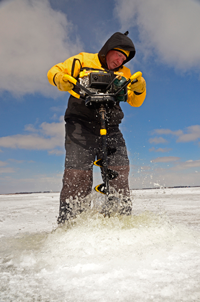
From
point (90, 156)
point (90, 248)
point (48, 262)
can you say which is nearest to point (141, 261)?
point (90, 248)

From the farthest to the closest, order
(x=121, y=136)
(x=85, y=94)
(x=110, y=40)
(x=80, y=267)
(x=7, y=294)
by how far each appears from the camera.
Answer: (x=121, y=136), (x=110, y=40), (x=85, y=94), (x=80, y=267), (x=7, y=294)

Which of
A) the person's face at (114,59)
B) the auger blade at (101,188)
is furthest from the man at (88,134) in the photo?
the auger blade at (101,188)

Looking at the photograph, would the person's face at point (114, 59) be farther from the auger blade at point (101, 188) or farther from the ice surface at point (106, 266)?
the ice surface at point (106, 266)

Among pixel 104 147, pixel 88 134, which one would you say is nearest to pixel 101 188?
pixel 104 147

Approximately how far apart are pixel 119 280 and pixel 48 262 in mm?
459

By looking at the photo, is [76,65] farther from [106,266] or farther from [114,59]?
[106,266]

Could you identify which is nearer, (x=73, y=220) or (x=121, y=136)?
(x=73, y=220)

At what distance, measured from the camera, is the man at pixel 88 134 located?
6.46ft

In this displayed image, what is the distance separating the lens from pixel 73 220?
1880 mm

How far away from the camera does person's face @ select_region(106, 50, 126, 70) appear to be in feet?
6.61

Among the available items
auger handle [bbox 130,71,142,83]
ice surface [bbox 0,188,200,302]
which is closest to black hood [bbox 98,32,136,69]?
auger handle [bbox 130,71,142,83]

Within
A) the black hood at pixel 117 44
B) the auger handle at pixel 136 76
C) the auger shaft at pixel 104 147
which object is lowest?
the auger shaft at pixel 104 147

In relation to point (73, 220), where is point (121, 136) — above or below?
above

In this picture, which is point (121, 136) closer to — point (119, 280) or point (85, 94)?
point (85, 94)
